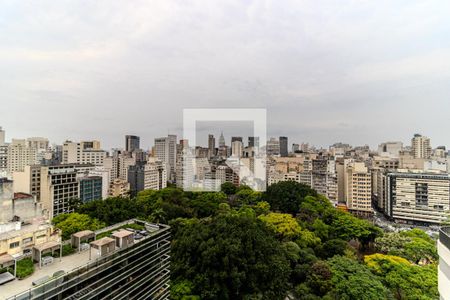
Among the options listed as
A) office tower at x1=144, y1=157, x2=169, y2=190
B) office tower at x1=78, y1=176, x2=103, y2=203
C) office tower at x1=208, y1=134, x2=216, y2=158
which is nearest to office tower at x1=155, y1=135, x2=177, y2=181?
office tower at x1=144, y1=157, x2=169, y2=190

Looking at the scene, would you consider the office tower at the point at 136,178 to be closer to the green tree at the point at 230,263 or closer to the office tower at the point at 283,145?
the green tree at the point at 230,263

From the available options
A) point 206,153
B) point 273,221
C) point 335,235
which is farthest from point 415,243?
point 206,153

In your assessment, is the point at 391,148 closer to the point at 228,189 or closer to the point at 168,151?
the point at 228,189

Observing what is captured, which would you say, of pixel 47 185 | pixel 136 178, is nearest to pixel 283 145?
pixel 136 178

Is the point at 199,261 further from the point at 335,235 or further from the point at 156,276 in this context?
the point at 335,235

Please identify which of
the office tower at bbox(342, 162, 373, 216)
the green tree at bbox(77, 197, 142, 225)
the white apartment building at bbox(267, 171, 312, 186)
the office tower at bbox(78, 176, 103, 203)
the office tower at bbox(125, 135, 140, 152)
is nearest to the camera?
the green tree at bbox(77, 197, 142, 225)

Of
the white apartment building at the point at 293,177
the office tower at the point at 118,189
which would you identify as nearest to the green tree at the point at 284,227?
the white apartment building at the point at 293,177
